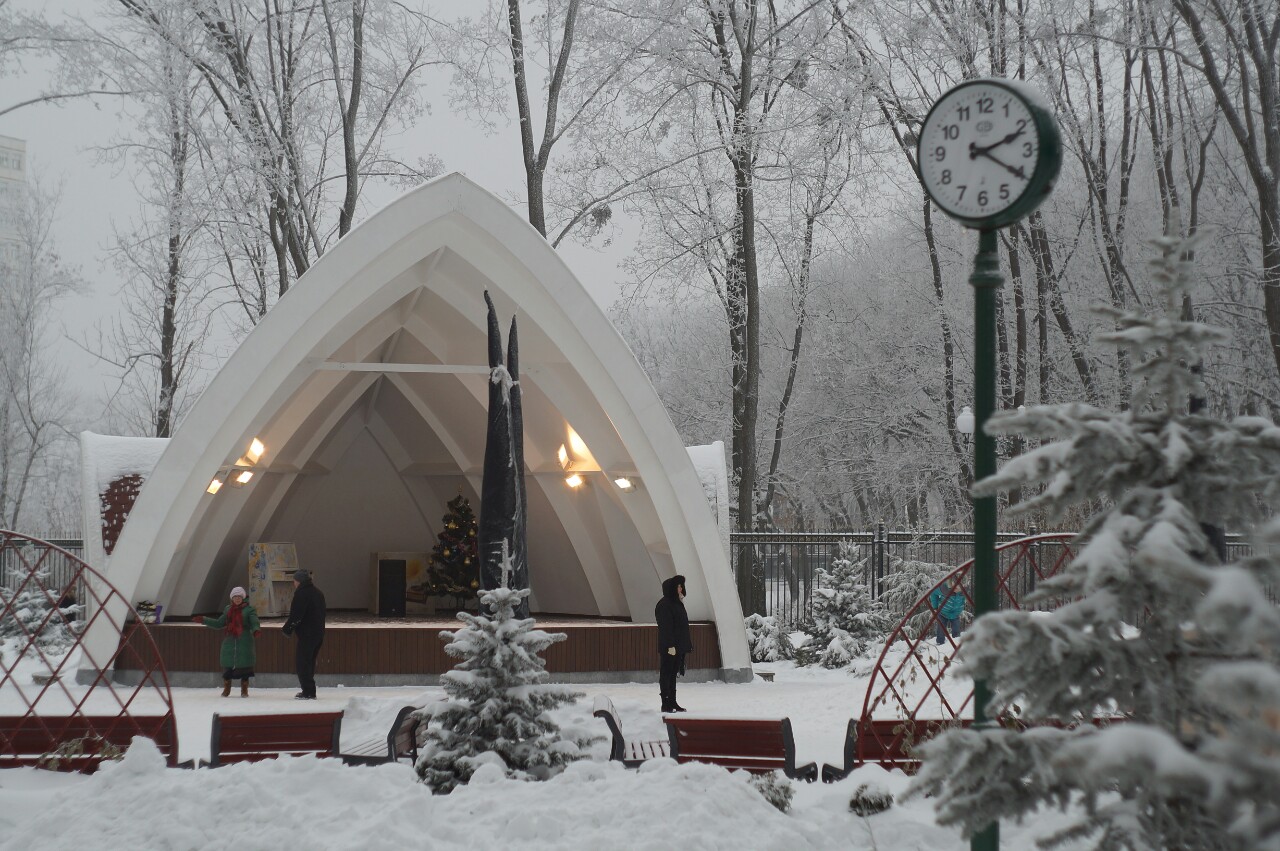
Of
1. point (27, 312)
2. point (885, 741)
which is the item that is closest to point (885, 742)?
point (885, 741)

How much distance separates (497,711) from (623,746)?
1.19 meters

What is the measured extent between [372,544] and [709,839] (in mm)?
16186

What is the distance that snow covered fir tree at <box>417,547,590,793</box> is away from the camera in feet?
23.2

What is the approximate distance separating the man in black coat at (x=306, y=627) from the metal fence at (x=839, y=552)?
804 cm

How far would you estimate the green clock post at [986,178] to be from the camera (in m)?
4.59

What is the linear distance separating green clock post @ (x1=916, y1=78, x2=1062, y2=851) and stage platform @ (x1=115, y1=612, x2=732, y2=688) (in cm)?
1007

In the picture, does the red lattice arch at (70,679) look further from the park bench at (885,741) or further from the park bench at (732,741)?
the park bench at (885,741)

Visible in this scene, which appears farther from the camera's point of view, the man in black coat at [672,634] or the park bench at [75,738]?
the man in black coat at [672,634]

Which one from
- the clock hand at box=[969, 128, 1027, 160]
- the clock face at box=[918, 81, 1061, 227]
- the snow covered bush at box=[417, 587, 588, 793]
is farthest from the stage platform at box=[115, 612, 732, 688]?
the clock hand at box=[969, 128, 1027, 160]

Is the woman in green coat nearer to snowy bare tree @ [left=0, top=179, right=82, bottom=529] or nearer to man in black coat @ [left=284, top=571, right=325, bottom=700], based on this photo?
man in black coat @ [left=284, top=571, right=325, bottom=700]

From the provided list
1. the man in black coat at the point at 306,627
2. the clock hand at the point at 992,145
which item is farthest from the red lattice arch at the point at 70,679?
the clock hand at the point at 992,145

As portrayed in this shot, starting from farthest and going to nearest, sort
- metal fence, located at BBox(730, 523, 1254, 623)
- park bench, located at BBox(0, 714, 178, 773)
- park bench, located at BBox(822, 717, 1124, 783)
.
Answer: metal fence, located at BBox(730, 523, 1254, 623) → park bench, located at BBox(0, 714, 178, 773) → park bench, located at BBox(822, 717, 1124, 783)

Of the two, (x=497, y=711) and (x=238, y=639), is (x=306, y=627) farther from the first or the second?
(x=497, y=711)

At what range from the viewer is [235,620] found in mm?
13461
